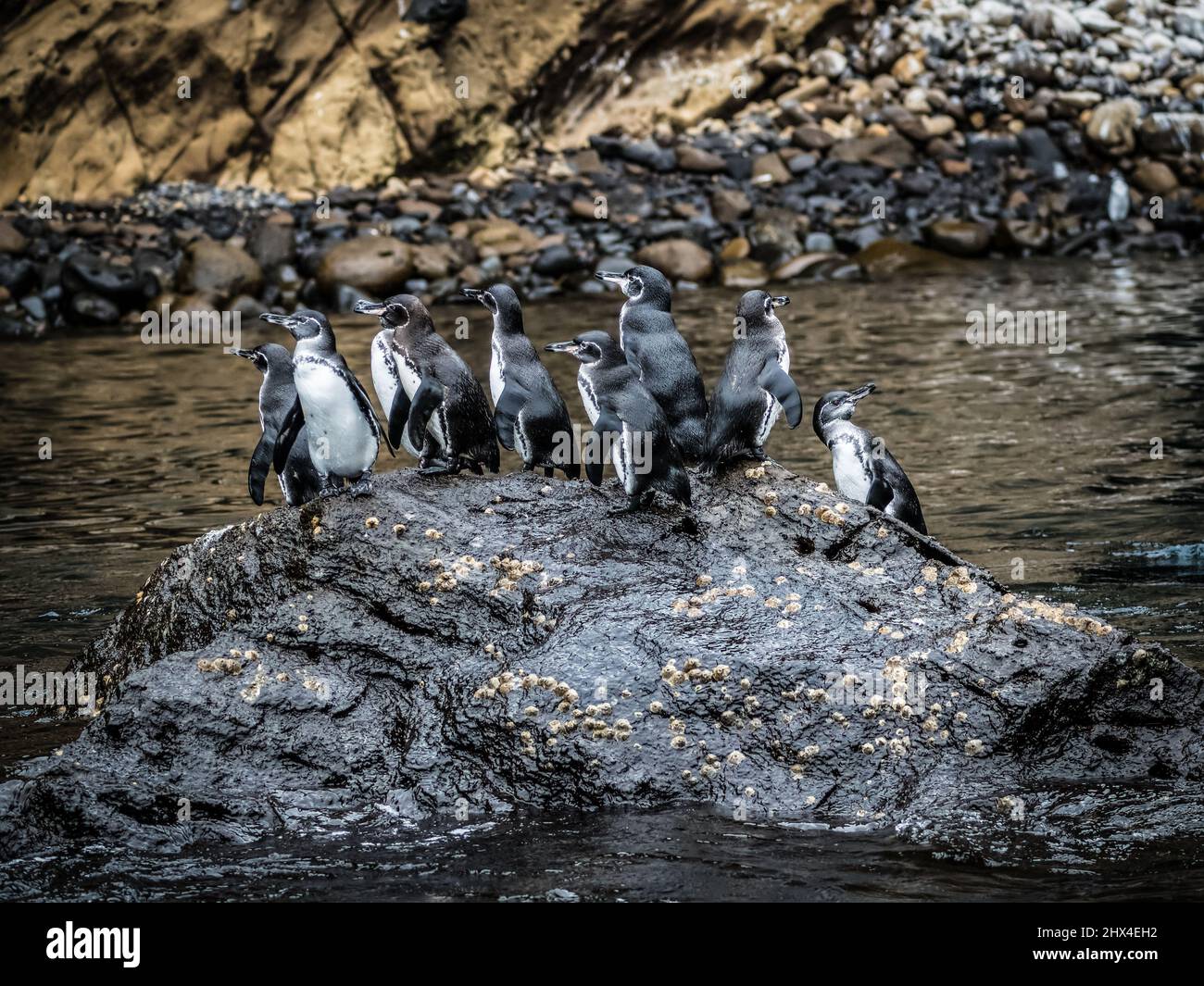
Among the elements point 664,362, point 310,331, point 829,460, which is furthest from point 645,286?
point 829,460

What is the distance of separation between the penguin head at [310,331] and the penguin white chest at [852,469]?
10.3ft

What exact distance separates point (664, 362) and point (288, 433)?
175 centimetres

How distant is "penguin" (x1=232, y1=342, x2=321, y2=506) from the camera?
278 inches

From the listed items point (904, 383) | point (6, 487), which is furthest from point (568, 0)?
point (6, 487)

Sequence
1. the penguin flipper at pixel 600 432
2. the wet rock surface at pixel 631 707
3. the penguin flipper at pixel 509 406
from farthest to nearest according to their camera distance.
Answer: the penguin flipper at pixel 509 406 < the penguin flipper at pixel 600 432 < the wet rock surface at pixel 631 707

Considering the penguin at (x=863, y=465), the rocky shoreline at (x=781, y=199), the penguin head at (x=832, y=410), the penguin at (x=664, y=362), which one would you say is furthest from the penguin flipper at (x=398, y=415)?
the rocky shoreline at (x=781, y=199)

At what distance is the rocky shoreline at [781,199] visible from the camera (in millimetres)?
23203

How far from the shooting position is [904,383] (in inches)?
637

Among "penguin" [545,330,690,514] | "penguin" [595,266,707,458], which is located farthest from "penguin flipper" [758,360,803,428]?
"penguin" [545,330,690,514]

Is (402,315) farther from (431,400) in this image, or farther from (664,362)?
(664,362)

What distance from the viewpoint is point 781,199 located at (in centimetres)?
2586

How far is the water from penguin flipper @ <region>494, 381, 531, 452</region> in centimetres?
194

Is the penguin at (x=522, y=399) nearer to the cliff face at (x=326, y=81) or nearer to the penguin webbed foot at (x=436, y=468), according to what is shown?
the penguin webbed foot at (x=436, y=468)

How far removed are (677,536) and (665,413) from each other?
85 cm
